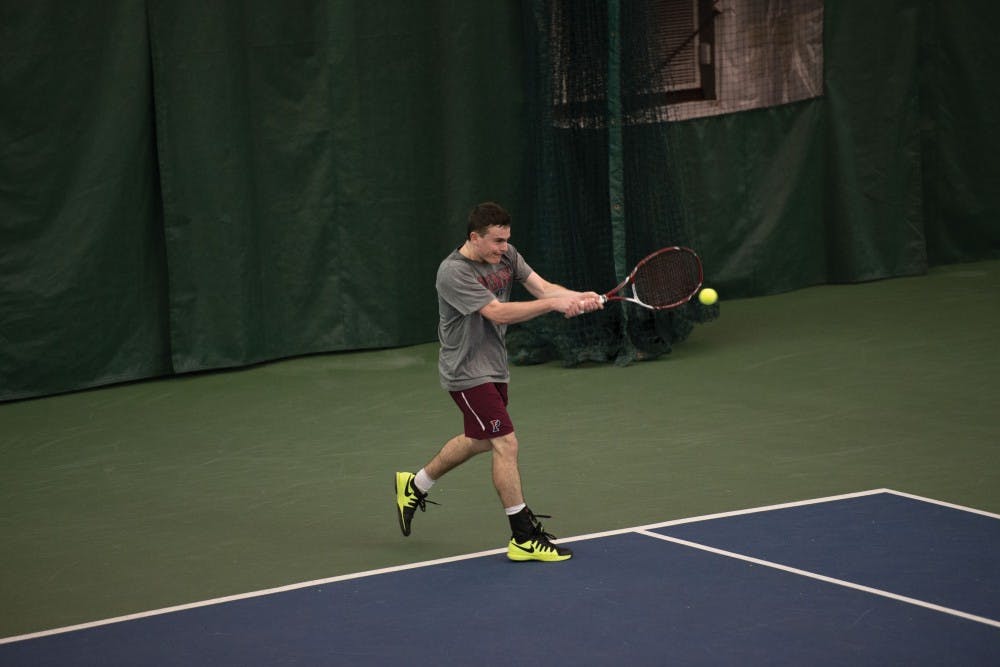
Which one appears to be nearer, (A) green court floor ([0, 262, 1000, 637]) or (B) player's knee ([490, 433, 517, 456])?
(B) player's knee ([490, 433, 517, 456])

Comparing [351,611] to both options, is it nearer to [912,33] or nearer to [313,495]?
[313,495]

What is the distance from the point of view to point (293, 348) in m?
10.8

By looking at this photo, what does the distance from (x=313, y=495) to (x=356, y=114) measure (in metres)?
3.93

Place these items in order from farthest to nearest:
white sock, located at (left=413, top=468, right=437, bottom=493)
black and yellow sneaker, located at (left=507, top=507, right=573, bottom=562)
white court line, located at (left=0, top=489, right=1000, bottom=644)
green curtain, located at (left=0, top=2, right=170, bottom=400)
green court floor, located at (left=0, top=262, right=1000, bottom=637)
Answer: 1. green curtain, located at (left=0, top=2, right=170, bottom=400)
2. white sock, located at (left=413, top=468, right=437, bottom=493)
3. green court floor, located at (left=0, top=262, right=1000, bottom=637)
4. black and yellow sneaker, located at (left=507, top=507, right=573, bottom=562)
5. white court line, located at (left=0, top=489, right=1000, bottom=644)

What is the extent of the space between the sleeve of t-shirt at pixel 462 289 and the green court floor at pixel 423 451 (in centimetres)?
113

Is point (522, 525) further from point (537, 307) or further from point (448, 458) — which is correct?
point (537, 307)

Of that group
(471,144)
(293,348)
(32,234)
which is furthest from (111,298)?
(471,144)

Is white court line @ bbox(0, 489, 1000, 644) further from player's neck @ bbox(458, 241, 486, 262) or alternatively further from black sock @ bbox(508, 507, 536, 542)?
player's neck @ bbox(458, 241, 486, 262)

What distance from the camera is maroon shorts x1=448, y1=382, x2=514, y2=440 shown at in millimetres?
6531

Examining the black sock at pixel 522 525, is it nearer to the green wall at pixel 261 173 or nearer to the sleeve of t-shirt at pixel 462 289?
the sleeve of t-shirt at pixel 462 289

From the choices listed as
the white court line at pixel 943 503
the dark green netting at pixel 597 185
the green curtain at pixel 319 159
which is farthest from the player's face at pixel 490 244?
the green curtain at pixel 319 159

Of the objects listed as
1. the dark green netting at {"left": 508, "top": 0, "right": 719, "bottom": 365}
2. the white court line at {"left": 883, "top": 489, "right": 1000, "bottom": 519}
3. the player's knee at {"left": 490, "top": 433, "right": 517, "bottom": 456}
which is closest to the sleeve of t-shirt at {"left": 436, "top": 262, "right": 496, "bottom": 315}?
the player's knee at {"left": 490, "top": 433, "right": 517, "bottom": 456}

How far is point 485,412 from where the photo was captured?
6535 millimetres

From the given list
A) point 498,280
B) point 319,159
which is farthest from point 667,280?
point 319,159
